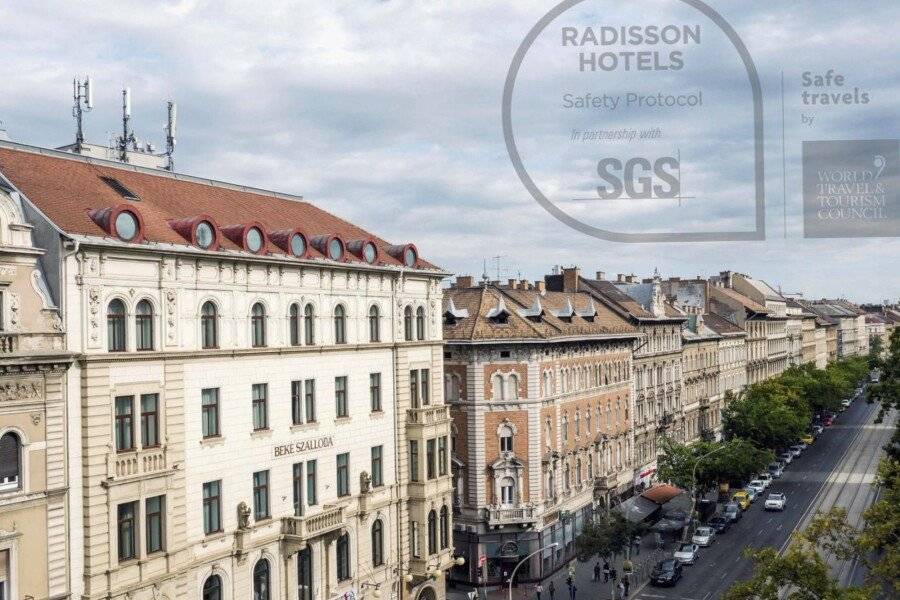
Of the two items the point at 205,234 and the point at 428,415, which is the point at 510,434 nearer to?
the point at 428,415

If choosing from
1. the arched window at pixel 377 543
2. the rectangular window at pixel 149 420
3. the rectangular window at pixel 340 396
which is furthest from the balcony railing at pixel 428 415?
the rectangular window at pixel 149 420

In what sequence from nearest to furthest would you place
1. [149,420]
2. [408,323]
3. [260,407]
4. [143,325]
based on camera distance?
[143,325] < [149,420] < [260,407] < [408,323]

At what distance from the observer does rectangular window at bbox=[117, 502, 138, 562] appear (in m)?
33.6

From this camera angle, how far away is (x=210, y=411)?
3800cm

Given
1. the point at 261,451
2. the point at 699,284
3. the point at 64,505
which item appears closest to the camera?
the point at 64,505

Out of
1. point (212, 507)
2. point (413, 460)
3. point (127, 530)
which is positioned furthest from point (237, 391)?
point (413, 460)

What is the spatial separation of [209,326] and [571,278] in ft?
180

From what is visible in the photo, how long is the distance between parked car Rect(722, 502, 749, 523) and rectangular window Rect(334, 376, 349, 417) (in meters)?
45.3

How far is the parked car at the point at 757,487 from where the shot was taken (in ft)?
292

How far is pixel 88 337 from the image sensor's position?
32469mm

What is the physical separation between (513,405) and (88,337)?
37.5 meters

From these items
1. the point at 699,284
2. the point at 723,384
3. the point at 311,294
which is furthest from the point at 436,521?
the point at 699,284

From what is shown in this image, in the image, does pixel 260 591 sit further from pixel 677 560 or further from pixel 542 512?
pixel 677 560

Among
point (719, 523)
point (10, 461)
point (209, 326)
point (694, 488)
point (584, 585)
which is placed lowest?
point (584, 585)
